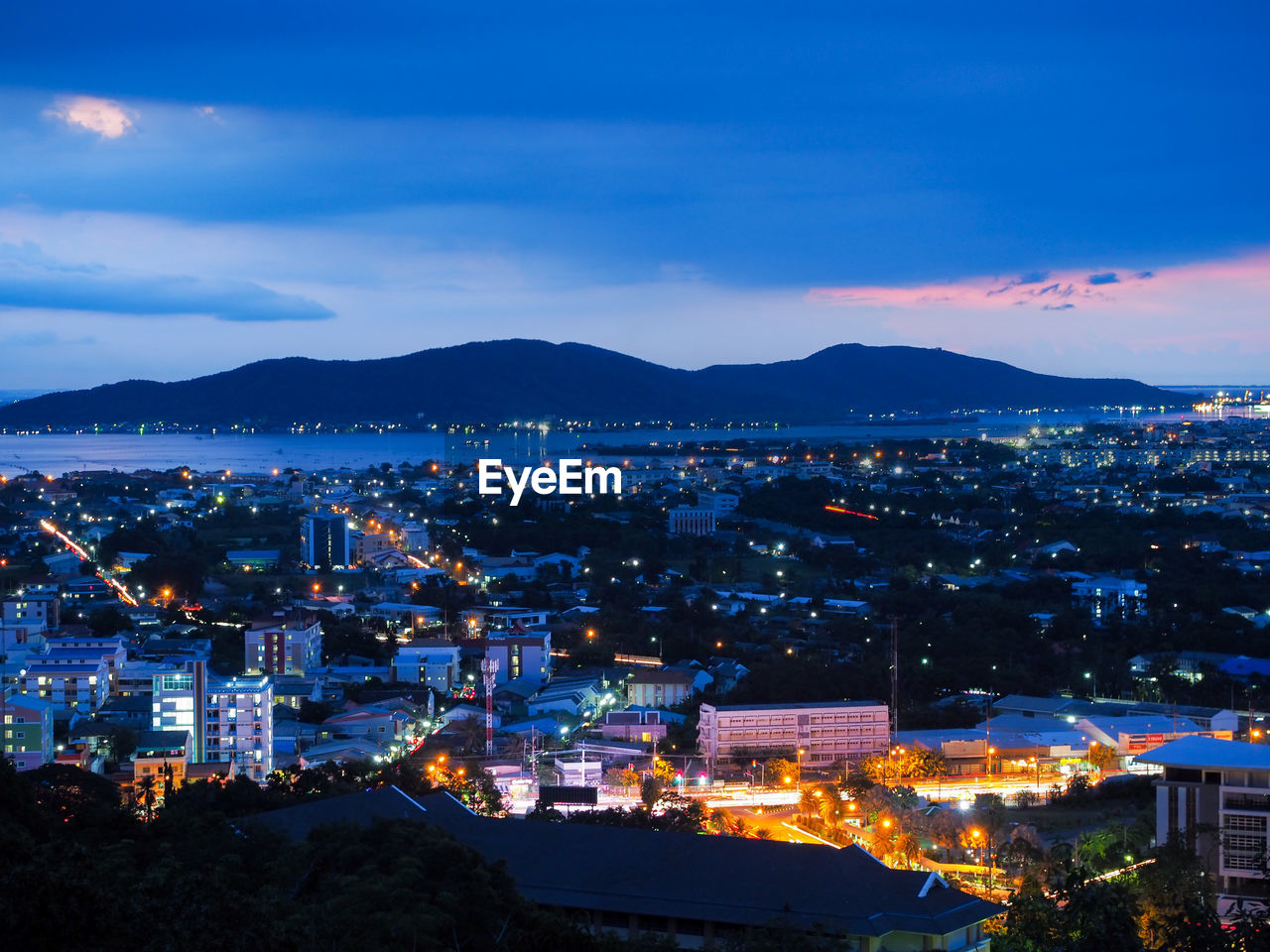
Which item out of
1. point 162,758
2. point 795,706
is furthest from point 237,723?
point 795,706

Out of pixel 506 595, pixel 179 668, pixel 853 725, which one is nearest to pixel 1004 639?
pixel 853 725

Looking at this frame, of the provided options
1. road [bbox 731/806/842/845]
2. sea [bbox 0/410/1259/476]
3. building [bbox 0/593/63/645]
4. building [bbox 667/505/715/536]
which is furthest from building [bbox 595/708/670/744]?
sea [bbox 0/410/1259/476]

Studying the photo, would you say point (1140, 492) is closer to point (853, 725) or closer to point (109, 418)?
point (853, 725)

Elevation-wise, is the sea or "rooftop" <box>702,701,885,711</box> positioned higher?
the sea

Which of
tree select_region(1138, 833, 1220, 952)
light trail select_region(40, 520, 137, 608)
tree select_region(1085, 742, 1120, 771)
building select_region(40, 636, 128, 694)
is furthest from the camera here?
light trail select_region(40, 520, 137, 608)

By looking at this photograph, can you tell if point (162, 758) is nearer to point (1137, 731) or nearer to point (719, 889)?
point (719, 889)

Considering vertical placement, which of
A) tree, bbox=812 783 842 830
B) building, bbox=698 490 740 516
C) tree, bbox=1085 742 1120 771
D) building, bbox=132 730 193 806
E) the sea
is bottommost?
tree, bbox=1085 742 1120 771

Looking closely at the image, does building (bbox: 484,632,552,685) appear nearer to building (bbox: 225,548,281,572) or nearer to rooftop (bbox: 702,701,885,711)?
rooftop (bbox: 702,701,885,711)
